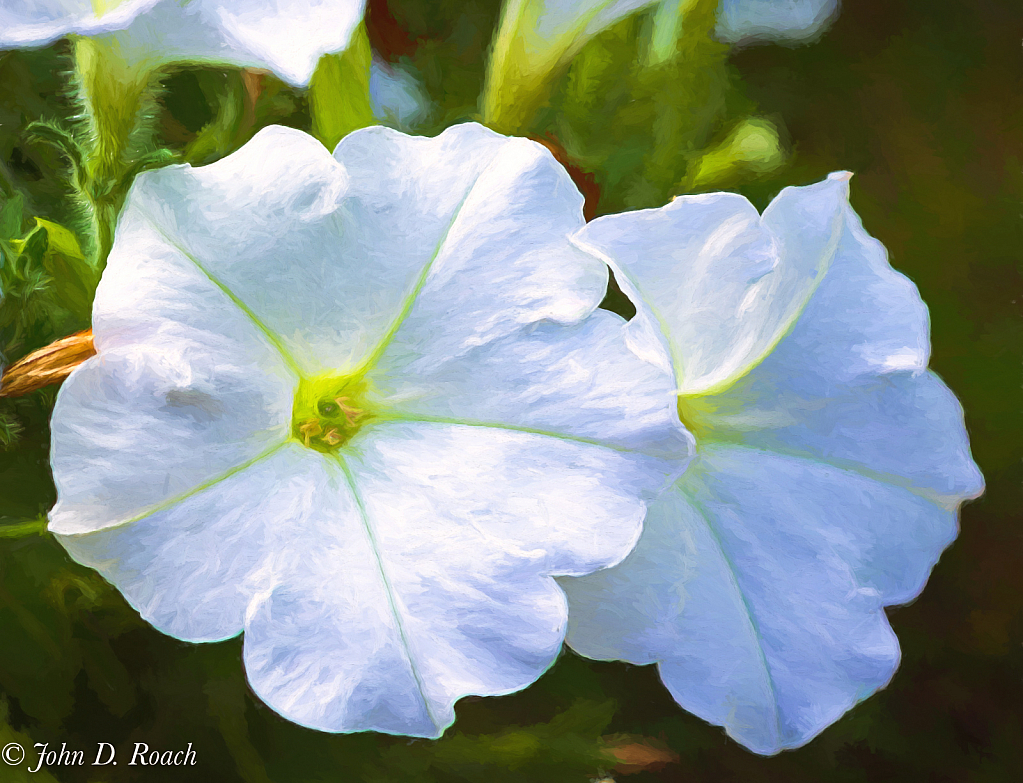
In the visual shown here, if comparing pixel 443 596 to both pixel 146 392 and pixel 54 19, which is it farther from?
pixel 54 19

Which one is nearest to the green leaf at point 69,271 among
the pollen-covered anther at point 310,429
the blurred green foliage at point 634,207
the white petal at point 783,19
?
the blurred green foliage at point 634,207

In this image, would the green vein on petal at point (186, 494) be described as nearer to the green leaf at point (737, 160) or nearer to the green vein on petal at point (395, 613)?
the green vein on petal at point (395, 613)

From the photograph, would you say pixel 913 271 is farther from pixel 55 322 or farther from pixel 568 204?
pixel 55 322

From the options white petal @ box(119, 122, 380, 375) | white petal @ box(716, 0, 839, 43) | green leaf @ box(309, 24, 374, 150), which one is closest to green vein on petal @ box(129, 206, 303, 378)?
white petal @ box(119, 122, 380, 375)

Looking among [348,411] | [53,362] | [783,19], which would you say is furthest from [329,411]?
[783,19]

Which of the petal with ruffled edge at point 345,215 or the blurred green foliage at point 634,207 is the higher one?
the petal with ruffled edge at point 345,215

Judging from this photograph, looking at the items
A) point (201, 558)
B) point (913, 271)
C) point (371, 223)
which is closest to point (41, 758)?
point (201, 558)

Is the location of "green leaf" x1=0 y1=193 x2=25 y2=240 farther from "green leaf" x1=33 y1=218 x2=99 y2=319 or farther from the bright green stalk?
the bright green stalk

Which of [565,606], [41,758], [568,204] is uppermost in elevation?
[568,204]
